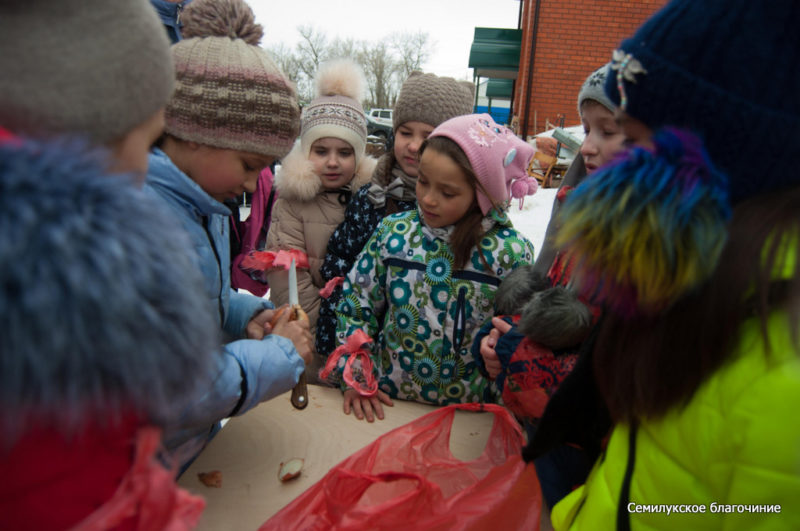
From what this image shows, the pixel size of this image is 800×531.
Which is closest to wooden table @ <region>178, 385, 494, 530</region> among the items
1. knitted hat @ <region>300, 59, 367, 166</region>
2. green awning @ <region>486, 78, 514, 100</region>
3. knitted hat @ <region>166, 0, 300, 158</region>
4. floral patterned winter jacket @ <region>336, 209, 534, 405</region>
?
floral patterned winter jacket @ <region>336, 209, 534, 405</region>

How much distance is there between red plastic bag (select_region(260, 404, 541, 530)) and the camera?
96 cm

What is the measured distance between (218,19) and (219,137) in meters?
0.35

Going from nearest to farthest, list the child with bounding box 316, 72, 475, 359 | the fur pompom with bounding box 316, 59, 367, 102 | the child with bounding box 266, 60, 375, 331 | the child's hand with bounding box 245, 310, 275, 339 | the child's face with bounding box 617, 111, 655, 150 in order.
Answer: the child's face with bounding box 617, 111, 655, 150 → the child's hand with bounding box 245, 310, 275, 339 → the child with bounding box 316, 72, 475, 359 → the child with bounding box 266, 60, 375, 331 → the fur pompom with bounding box 316, 59, 367, 102

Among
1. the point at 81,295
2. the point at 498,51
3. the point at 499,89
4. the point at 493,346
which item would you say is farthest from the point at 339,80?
the point at 499,89

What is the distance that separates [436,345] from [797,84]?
1207 millimetres

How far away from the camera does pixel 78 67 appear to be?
55 cm

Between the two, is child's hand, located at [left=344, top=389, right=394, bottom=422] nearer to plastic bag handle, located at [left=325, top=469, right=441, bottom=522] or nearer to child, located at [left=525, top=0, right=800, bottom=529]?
plastic bag handle, located at [left=325, top=469, right=441, bottom=522]

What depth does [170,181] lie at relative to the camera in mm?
1107

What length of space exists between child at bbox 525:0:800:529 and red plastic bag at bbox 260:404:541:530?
1.08ft

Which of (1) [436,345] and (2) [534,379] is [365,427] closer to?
(1) [436,345]

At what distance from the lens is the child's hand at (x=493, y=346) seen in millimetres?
1239

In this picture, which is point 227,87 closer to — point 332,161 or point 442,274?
point 442,274

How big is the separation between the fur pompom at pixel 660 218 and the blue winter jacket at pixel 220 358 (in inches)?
29.1

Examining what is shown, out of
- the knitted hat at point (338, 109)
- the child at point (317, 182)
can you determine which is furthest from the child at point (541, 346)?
the knitted hat at point (338, 109)
